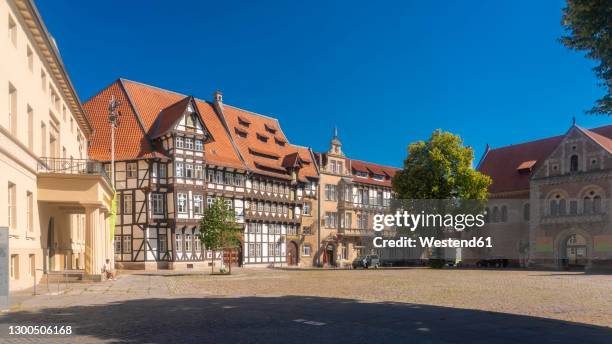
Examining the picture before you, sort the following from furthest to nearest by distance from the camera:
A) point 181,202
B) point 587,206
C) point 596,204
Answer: point 587,206 < point 596,204 < point 181,202

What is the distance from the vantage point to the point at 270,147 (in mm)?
62719

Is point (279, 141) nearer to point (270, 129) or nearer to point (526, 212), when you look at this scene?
point (270, 129)

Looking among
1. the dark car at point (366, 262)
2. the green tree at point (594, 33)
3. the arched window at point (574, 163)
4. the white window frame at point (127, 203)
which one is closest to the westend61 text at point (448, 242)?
the dark car at point (366, 262)

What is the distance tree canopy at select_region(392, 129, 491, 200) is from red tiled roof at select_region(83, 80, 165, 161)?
23.0 meters

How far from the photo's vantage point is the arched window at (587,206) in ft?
175

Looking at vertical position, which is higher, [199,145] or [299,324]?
[199,145]

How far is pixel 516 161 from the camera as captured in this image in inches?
2638

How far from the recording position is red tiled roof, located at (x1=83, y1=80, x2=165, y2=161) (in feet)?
159

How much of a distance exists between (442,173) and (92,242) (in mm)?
33152

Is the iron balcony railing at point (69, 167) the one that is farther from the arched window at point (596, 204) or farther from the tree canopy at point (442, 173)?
the arched window at point (596, 204)

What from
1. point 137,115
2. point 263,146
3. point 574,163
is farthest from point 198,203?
point 574,163

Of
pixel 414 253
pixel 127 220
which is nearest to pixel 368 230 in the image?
pixel 414 253

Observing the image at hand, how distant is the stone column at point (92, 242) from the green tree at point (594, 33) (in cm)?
2214

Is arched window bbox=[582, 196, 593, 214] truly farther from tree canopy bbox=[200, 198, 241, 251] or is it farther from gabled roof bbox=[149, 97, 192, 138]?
gabled roof bbox=[149, 97, 192, 138]
